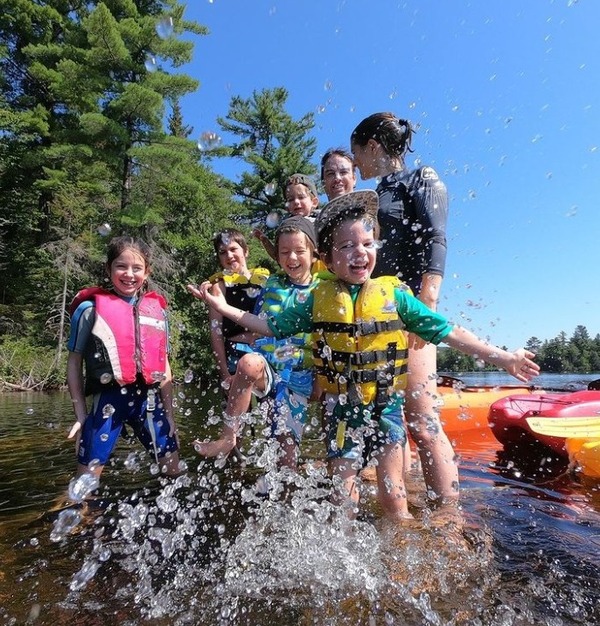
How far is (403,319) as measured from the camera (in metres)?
2.62

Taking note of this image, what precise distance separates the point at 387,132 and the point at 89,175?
22.1 meters

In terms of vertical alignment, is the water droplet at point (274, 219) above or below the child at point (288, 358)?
above

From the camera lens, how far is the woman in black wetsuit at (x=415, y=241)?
9.12ft

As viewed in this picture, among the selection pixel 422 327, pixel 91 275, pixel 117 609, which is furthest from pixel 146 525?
pixel 91 275

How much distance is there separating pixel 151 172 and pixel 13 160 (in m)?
7.56

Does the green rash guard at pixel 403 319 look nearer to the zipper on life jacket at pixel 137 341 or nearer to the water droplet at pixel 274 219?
the zipper on life jacket at pixel 137 341

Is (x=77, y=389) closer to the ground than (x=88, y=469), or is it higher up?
higher up

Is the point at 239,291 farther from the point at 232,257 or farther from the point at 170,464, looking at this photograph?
the point at 170,464

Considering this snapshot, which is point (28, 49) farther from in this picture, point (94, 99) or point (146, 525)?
point (146, 525)

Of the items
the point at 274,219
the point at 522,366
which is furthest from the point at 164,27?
the point at 522,366

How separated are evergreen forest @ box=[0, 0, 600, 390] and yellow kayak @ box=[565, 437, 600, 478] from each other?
44.2ft

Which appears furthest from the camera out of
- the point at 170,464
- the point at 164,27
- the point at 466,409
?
the point at 164,27

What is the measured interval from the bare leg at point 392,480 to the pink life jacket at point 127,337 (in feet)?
5.94

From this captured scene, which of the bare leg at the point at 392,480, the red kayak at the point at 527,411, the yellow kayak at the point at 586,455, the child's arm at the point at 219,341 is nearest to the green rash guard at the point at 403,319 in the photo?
the bare leg at the point at 392,480
